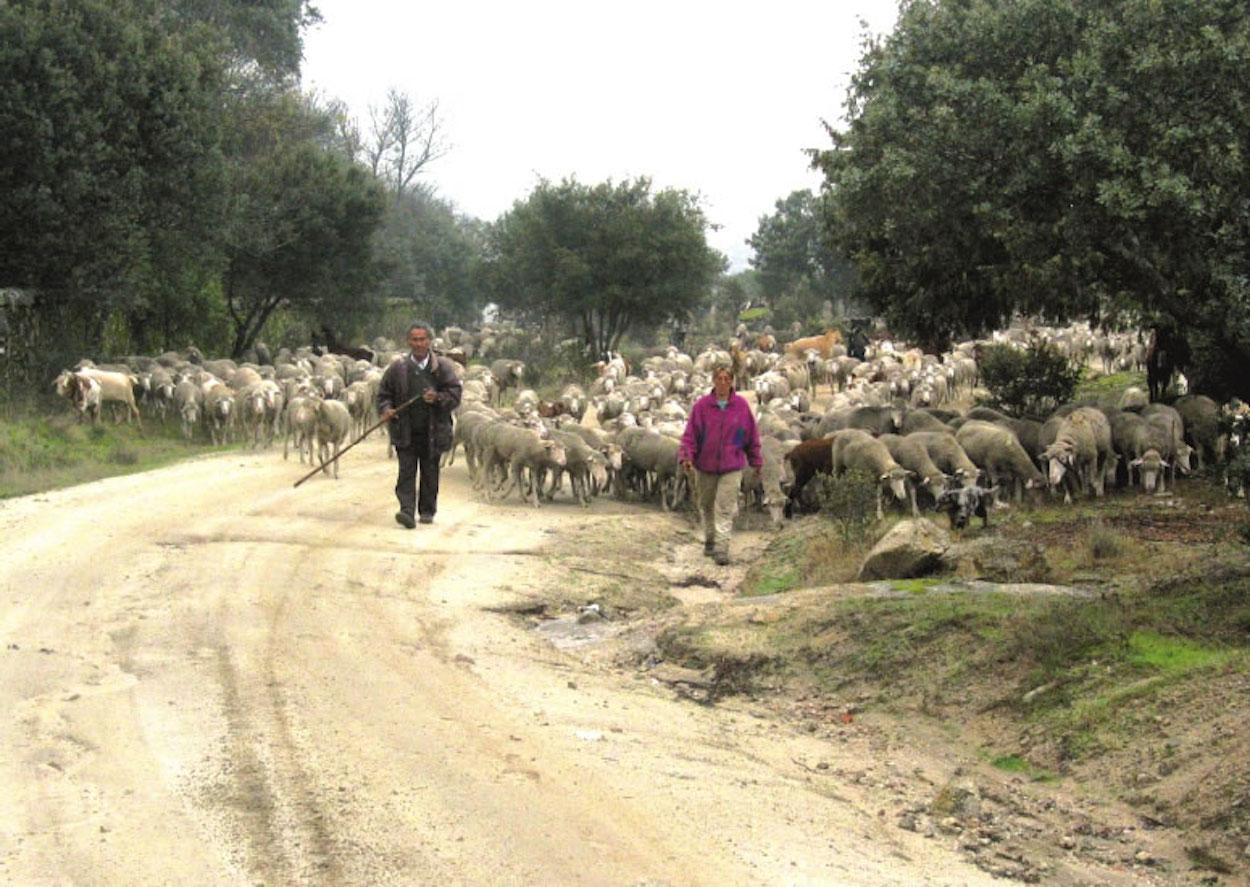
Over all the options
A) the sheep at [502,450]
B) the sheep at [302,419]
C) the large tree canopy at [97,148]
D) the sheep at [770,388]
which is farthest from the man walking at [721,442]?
the sheep at [770,388]

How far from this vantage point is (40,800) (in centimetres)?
659

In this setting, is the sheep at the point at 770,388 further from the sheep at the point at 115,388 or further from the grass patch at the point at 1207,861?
the grass patch at the point at 1207,861

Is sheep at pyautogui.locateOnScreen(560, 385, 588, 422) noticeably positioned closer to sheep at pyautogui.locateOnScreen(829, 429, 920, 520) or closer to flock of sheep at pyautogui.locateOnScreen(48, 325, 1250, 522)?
flock of sheep at pyautogui.locateOnScreen(48, 325, 1250, 522)

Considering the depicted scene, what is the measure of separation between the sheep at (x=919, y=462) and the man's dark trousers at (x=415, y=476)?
6537mm

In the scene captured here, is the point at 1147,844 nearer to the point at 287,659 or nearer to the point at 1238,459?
the point at 1238,459

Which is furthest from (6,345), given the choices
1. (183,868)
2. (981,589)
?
(183,868)

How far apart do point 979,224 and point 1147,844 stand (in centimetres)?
691

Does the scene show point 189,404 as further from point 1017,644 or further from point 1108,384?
point 1108,384

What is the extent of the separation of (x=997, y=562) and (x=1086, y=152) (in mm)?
3750

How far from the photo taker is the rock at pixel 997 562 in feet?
39.9

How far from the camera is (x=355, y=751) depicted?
7430mm

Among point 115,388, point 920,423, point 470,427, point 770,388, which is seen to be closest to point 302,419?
point 470,427

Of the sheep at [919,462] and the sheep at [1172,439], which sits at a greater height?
the sheep at [1172,439]

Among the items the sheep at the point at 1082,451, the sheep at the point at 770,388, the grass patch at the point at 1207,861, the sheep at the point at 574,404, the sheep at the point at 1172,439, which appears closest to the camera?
the grass patch at the point at 1207,861
